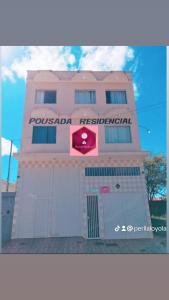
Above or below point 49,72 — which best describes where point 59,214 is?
below

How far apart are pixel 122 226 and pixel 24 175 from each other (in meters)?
3.93

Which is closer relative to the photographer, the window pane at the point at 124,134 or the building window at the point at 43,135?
the building window at the point at 43,135

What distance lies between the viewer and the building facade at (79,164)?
7.14 metres

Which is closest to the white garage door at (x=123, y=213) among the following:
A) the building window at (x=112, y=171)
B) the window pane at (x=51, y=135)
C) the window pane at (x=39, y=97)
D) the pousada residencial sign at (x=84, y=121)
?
the building window at (x=112, y=171)

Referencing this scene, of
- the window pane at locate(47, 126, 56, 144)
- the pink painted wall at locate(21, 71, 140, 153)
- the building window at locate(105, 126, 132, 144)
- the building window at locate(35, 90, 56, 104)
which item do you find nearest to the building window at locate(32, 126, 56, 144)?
the window pane at locate(47, 126, 56, 144)

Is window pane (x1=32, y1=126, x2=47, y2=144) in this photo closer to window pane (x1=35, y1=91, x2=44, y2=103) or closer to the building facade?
the building facade

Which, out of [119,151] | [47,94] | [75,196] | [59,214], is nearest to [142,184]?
[119,151]

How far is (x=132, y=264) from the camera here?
4.95m

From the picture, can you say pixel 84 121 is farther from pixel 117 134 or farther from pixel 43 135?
pixel 43 135

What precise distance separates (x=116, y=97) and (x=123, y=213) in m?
4.52

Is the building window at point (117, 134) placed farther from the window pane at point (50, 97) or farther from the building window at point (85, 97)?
the window pane at point (50, 97)

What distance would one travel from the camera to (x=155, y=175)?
8.02 metres

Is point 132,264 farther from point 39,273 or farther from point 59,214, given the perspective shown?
point 59,214

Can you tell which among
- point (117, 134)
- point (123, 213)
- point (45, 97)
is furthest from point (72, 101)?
point (123, 213)
